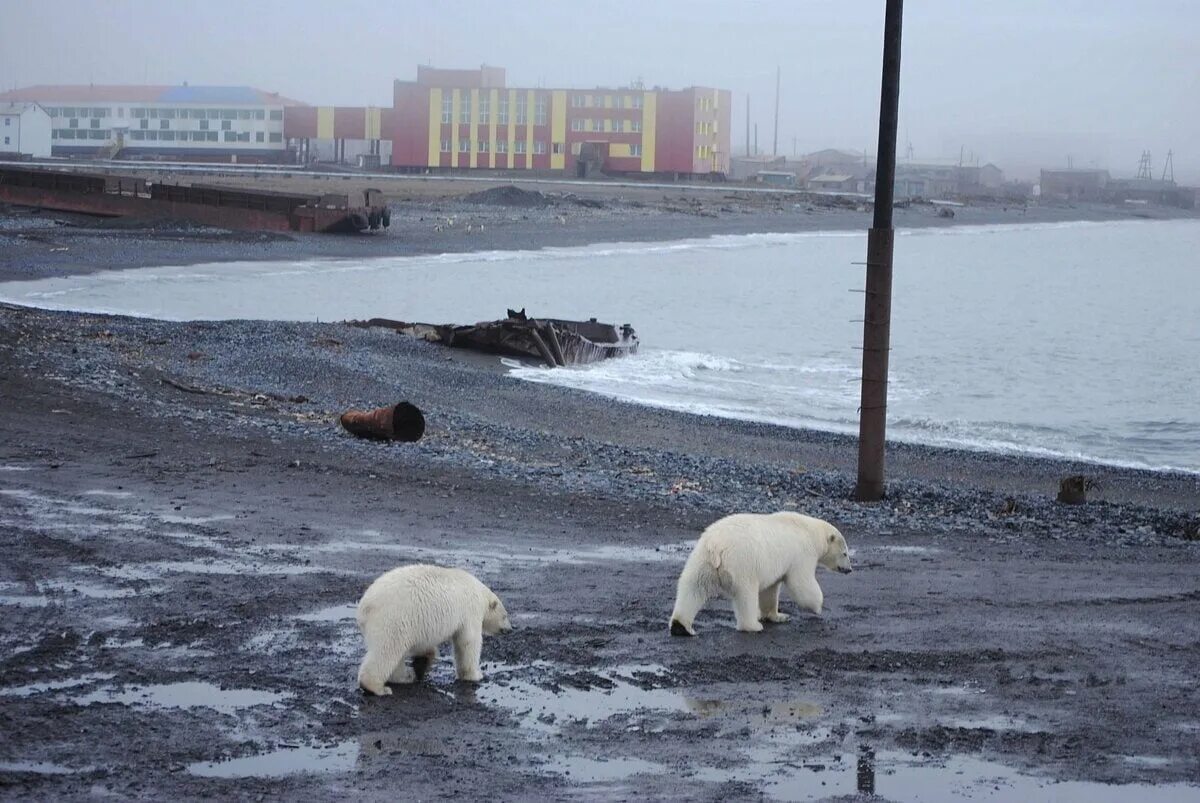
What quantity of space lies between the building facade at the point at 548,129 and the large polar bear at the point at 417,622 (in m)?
119

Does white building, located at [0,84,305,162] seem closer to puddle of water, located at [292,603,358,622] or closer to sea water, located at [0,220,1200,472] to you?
sea water, located at [0,220,1200,472]

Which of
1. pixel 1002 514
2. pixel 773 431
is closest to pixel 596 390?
pixel 773 431

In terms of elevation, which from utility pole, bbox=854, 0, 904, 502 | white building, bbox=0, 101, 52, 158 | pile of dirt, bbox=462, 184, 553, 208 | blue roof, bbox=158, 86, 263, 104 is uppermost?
blue roof, bbox=158, 86, 263, 104

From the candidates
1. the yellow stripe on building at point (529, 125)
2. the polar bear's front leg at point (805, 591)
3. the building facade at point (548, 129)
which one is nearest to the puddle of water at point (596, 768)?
the polar bear's front leg at point (805, 591)

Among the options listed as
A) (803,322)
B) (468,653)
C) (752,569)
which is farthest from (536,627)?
(803,322)

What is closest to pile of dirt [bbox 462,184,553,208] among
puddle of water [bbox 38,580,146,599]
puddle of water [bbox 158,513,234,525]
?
puddle of water [bbox 158,513,234,525]

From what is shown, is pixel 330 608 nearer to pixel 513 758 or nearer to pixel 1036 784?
pixel 513 758

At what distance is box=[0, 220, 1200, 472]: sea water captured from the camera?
89.4 feet

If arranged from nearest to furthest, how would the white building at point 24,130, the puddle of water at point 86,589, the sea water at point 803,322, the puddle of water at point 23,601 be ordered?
the puddle of water at point 23,601 < the puddle of water at point 86,589 < the sea water at point 803,322 < the white building at point 24,130

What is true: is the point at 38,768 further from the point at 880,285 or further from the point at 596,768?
the point at 880,285

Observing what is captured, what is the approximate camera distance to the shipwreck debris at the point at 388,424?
15062 millimetres

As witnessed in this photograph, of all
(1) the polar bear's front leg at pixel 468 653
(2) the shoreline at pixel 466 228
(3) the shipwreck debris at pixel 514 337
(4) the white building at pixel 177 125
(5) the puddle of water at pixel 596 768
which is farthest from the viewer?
(4) the white building at pixel 177 125

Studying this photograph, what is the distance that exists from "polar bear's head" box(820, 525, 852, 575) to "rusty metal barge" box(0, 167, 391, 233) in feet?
Result: 170

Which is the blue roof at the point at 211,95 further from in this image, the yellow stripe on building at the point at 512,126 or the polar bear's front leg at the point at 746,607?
the polar bear's front leg at the point at 746,607
